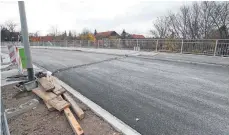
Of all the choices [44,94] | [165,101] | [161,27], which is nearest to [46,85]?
[44,94]

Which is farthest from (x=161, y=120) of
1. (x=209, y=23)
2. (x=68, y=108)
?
(x=209, y=23)

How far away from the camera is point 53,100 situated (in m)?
4.05

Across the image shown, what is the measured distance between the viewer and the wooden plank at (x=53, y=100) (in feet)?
12.3

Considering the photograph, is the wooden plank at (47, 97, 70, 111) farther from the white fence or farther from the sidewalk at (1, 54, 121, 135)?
the white fence

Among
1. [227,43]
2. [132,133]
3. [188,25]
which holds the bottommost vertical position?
[132,133]

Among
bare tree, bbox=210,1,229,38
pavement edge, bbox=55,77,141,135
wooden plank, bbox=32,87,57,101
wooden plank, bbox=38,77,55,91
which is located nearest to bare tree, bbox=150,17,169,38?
bare tree, bbox=210,1,229,38

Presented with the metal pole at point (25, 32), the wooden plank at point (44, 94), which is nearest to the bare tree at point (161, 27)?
the metal pole at point (25, 32)

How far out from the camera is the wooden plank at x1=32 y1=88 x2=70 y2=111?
3.74m

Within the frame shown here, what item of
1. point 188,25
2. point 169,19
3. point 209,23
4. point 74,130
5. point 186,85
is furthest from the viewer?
point 169,19

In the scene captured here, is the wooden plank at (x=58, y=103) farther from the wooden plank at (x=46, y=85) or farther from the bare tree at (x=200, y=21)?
the bare tree at (x=200, y=21)

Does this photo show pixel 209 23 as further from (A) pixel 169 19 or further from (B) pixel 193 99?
(B) pixel 193 99

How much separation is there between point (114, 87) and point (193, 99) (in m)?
2.47

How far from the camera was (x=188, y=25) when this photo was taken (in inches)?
1287

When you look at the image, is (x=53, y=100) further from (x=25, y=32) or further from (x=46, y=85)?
(x=25, y=32)
